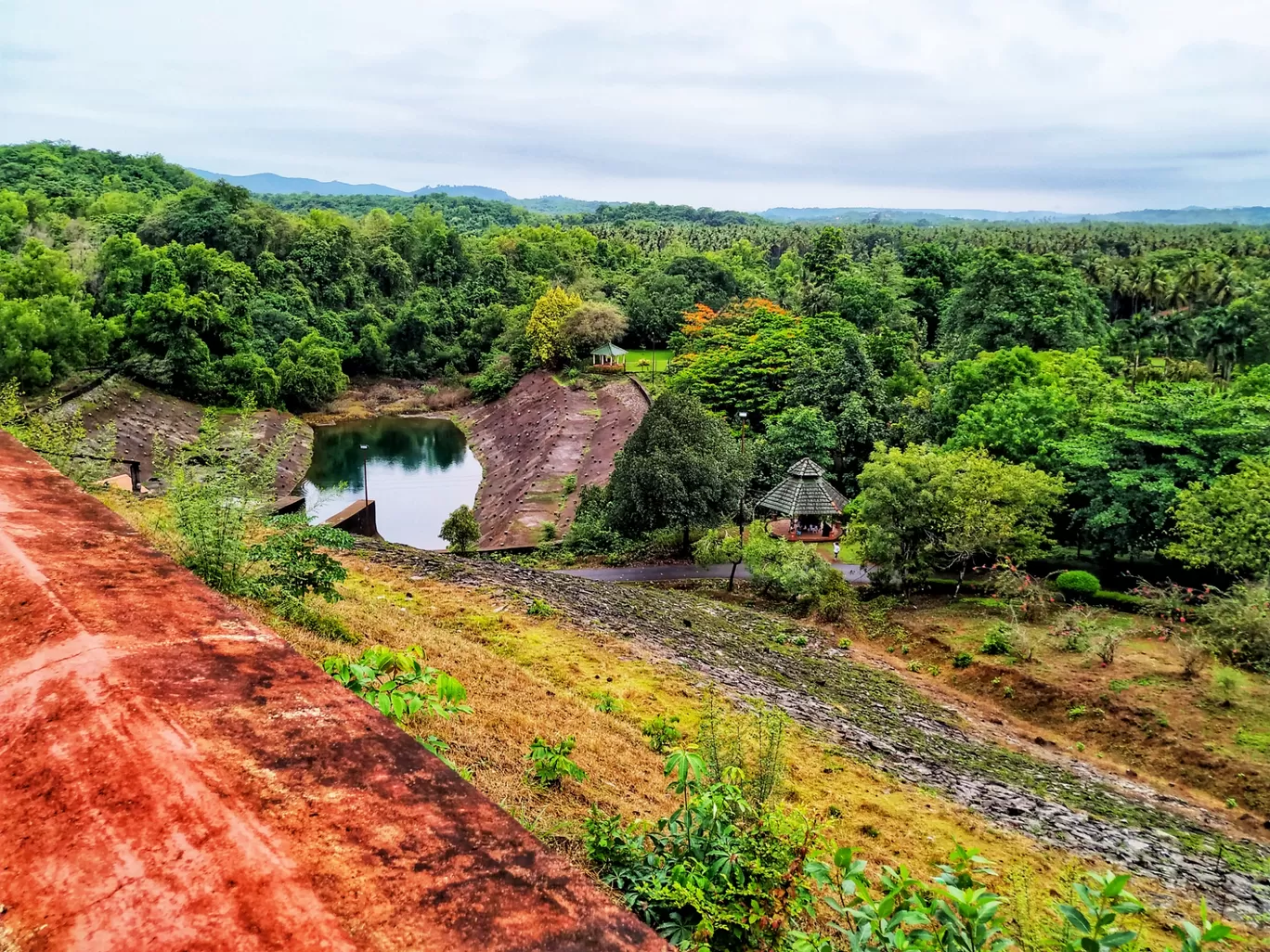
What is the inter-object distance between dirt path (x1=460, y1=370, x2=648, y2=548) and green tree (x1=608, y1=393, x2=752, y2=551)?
16.7 ft

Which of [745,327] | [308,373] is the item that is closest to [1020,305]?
[745,327]

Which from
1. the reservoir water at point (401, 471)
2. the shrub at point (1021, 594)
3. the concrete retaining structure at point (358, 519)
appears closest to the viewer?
the shrub at point (1021, 594)

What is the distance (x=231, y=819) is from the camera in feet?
5.91

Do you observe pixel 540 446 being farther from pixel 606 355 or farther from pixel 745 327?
pixel 606 355

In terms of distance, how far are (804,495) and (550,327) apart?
28.5 m

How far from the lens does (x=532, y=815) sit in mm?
4824

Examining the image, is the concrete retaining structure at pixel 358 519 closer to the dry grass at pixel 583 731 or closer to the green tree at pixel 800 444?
the dry grass at pixel 583 731

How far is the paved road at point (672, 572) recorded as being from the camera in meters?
20.1

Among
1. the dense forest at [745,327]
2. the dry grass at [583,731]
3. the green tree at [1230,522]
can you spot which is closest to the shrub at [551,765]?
the dry grass at [583,731]

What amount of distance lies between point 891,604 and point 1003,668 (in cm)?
389

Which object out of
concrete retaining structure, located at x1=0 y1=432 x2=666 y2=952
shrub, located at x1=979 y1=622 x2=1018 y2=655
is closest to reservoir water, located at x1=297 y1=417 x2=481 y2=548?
shrub, located at x1=979 y1=622 x2=1018 y2=655

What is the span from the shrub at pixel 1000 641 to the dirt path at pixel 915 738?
6.60 feet

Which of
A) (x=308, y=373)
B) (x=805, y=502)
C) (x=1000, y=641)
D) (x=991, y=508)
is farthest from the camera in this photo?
(x=308, y=373)

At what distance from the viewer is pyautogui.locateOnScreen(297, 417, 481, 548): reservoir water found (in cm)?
2978
